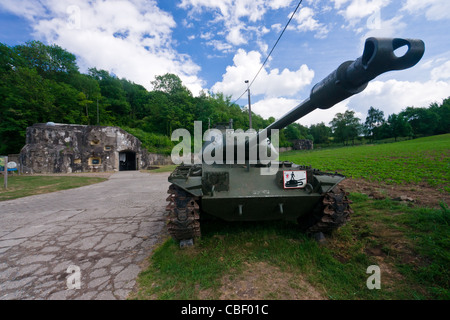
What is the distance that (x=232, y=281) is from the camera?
2480mm

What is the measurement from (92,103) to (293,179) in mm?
40169

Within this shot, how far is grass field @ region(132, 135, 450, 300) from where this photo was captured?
2.28 metres

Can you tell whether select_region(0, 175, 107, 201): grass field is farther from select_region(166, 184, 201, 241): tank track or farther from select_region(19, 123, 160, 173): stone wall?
select_region(166, 184, 201, 241): tank track

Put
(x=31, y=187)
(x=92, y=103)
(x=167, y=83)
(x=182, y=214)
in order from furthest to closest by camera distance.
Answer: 1. (x=167, y=83)
2. (x=92, y=103)
3. (x=31, y=187)
4. (x=182, y=214)

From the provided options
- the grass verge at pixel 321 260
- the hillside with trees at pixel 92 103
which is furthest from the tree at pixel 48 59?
the grass verge at pixel 321 260

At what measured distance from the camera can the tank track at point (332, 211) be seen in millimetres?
3123

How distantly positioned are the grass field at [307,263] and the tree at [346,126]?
77.8 metres

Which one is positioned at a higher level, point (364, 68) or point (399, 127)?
point (399, 127)

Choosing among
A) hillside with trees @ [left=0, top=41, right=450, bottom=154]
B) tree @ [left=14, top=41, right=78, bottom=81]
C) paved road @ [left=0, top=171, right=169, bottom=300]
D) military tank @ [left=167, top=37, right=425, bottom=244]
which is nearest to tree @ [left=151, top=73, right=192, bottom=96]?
hillside with trees @ [left=0, top=41, right=450, bottom=154]

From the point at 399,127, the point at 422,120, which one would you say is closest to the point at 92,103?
the point at 399,127

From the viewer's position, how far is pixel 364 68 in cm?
142

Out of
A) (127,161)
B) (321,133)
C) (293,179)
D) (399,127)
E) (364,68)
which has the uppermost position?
(321,133)

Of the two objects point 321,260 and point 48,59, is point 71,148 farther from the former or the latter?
point 321,260
